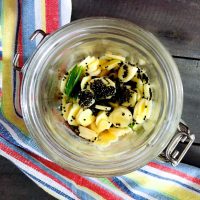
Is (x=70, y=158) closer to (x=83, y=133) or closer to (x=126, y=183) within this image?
(x=83, y=133)

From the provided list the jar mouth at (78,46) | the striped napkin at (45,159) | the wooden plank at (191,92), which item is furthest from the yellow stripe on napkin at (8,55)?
the wooden plank at (191,92)

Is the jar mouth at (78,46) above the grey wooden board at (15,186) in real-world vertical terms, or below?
above

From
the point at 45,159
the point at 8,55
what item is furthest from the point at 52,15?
the point at 45,159

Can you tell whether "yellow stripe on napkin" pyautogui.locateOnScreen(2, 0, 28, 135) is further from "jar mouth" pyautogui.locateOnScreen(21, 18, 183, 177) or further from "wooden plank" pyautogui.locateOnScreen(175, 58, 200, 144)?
"wooden plank" pyautogui.locateOnScreen(175, 58, 200, 144)

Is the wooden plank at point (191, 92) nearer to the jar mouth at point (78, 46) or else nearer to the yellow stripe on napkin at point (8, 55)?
the jar mouth at point (78, 46)

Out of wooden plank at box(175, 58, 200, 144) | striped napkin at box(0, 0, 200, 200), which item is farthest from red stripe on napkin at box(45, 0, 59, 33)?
wooden plank at box(175, 58, 200, 144)

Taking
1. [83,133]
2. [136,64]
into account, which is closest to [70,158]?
[83,133]

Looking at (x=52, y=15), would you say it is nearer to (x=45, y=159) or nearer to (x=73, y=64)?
(x=73, y=64)
